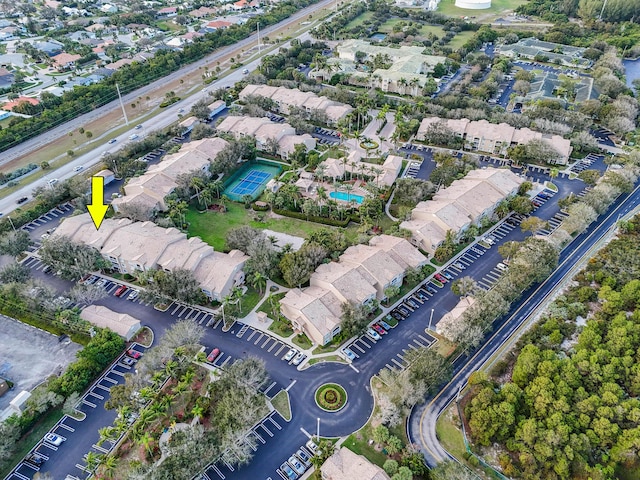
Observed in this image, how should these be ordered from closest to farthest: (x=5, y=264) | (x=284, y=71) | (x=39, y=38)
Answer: (x=5, y=264) < (x=284, y=71) < (x=39, y=38)

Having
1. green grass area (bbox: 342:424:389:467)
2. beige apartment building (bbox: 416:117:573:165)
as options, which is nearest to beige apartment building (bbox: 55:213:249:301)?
green grass area (bbox: 342:424:389:467)

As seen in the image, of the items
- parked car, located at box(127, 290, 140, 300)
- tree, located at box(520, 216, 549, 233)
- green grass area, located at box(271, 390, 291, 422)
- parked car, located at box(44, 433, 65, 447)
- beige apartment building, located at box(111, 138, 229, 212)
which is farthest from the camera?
beige apartment building, located at box(111, 138, 229, 212)

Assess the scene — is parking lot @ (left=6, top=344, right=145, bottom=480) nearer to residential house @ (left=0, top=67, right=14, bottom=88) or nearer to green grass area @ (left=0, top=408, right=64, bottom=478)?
green grass area @ (left=0, top=408, right=64, bottom=478)

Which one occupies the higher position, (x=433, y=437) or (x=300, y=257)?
(x=300, y=257)

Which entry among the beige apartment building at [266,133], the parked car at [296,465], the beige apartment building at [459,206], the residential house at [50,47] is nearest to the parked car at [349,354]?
the parked car at [296,465]

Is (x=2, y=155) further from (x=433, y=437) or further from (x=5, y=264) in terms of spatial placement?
(x=433, y=437)

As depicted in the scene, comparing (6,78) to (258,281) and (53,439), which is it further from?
(53,439)

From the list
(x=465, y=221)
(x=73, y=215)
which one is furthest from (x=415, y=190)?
(x=73, y=215)

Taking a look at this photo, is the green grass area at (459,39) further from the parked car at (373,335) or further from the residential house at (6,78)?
the residential house at (6,78)
